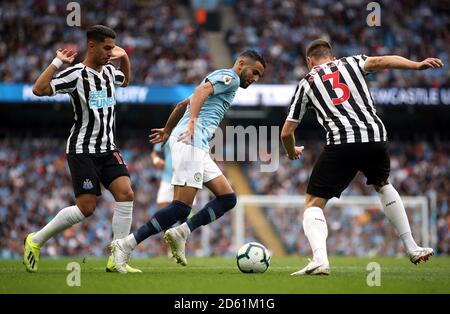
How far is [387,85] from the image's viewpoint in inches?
872

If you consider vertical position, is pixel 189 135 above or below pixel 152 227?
above

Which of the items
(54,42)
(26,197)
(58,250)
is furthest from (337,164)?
(54,42)

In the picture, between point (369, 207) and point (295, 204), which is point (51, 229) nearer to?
point (295, 204)

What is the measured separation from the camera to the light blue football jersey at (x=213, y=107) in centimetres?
789

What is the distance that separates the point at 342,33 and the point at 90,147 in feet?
59.8

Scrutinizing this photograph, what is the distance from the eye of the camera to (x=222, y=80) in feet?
25.8

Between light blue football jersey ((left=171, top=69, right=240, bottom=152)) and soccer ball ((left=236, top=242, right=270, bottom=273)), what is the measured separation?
1.13 meters

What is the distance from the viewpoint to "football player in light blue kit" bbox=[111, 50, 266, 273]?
7.62 m

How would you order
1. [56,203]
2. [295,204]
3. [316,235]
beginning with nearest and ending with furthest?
[316,235] → [295,204] → [56,203]

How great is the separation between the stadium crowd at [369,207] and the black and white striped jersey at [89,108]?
1171 cm

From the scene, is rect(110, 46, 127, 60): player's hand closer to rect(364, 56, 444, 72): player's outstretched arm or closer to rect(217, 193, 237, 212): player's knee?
rect(217, 193, 237, 212): player's knee

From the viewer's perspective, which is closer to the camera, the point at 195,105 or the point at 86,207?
the point at 195,105

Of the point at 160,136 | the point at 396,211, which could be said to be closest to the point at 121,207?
the point at 160,136
